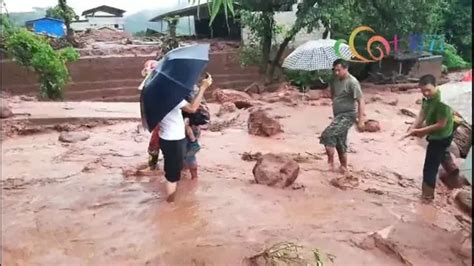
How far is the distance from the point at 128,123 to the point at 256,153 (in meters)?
3.66

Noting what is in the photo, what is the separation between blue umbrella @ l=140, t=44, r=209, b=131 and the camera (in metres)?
4.29

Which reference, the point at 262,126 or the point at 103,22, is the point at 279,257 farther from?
the point at 103,22

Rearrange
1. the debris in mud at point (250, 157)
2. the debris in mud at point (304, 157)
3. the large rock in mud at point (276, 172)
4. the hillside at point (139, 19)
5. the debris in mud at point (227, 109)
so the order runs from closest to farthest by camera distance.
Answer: the large rock in mud at point (276, 172) → the debris in mud at point (250, 157) → the debris in mud at point (304, 157) → the debris in mud at point (227, 109) → the hillside at point (139, 19)

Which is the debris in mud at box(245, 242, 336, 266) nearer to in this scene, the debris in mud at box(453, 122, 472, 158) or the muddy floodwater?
the muddy floodwater

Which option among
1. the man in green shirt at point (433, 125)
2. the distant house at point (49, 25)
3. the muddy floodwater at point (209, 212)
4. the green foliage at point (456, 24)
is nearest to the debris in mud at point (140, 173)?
the muddy floodwater at point (209, 212)

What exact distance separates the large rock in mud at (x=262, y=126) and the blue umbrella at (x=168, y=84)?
4.52 meters

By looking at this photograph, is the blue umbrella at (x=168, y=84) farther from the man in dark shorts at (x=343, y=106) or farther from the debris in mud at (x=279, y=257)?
the man in dark shorts at (x=343, y=106)

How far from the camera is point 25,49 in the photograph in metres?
12.8

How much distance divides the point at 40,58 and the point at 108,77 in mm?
4463

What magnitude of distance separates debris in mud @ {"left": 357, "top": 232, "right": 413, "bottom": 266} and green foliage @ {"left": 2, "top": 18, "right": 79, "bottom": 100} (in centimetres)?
1096

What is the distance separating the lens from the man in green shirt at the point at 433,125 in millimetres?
4766

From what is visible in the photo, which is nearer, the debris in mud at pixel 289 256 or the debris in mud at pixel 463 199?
the debris in mud at pixel 289 256

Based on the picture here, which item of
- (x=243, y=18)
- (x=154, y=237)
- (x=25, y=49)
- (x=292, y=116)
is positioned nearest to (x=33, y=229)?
(x=154, y=237)

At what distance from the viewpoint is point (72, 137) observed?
823cm
